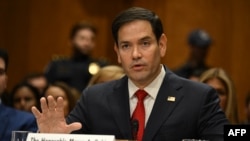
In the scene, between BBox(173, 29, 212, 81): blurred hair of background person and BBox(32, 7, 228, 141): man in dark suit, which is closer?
BBox(32, 7, 228, 141): man in dark suit

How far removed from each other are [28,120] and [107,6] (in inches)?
179

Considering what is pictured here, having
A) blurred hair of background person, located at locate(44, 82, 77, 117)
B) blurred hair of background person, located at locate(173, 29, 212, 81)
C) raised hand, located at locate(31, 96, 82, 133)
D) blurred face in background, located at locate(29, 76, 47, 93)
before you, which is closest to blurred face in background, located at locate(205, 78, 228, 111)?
blurred hair of background person, located at locate(44, 82, 77, 117)

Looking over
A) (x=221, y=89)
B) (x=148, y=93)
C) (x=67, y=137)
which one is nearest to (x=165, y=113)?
(x=148, y=93)

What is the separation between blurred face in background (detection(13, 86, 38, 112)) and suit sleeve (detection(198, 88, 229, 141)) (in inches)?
101

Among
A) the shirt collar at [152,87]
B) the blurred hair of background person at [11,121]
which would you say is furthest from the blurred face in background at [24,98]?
the shirt collar at [152,87]

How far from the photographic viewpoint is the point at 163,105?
11.2 ft

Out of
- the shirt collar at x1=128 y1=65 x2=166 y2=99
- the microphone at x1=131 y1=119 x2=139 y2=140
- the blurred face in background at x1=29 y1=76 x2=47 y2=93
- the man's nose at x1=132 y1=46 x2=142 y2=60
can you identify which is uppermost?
the blurred face in background at x1=29 y1=76 x2=47 y2=93

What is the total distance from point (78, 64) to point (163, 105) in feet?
12.9

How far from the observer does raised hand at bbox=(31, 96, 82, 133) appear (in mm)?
3074

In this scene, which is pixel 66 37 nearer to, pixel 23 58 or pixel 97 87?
pixel 23 58

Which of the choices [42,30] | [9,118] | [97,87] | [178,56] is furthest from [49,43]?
[97,87]

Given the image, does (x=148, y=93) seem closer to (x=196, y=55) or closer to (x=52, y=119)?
(x=52, y=119)

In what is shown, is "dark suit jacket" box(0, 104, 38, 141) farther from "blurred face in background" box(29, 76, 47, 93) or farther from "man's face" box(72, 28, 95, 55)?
"man's face" box(72, 28, 95, 55)

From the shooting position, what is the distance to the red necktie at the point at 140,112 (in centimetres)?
329
